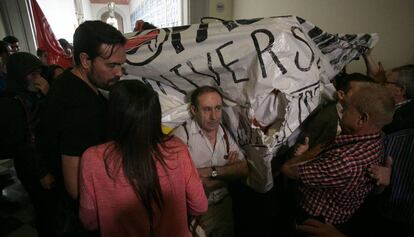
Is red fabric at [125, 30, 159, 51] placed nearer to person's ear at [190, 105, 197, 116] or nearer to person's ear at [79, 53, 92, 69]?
person's ear at [79, 53, 92, 69]

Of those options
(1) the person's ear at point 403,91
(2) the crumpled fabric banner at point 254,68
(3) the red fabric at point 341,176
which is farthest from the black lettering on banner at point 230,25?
(1) the person's ear at point 403,91

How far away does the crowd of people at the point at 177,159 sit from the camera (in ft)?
2.16

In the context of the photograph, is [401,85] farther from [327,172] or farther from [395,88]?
[327,172]

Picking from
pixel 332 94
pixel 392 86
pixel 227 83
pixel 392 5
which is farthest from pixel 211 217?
pixel 392 5

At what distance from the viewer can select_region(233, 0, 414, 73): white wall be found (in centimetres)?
139

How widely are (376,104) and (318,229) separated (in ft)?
1.58

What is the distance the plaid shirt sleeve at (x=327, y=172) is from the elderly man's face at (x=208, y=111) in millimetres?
425

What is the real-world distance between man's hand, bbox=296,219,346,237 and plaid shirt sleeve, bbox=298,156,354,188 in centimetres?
15

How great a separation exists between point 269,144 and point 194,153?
1.24 ft

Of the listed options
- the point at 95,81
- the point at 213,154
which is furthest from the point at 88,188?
the point at 213,154

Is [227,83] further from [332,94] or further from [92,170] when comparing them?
[92,170]

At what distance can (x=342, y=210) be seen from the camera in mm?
905

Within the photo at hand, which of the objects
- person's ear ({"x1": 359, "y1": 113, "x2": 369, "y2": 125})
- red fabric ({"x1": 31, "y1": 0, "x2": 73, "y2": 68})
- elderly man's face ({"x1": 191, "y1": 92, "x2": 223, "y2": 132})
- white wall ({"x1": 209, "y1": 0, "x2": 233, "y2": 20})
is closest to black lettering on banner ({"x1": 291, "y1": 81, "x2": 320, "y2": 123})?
person's ear ({"x1": 359, "y1": 113, "x2": 369, "y2": 125})

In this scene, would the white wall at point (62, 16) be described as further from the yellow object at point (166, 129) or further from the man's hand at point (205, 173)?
the man's hand at point (205, 173)
